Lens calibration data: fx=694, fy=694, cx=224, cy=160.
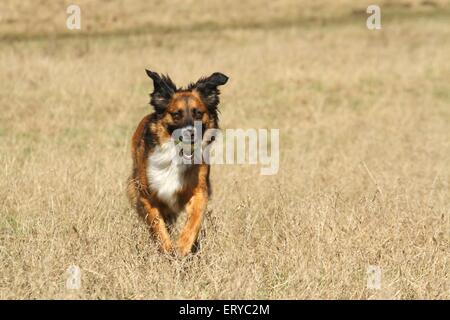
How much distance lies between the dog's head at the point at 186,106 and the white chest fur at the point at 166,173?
0.53 ft

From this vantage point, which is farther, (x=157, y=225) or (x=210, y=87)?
(x=210, y=87)

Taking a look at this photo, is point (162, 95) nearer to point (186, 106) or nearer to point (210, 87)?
point (186, 106)

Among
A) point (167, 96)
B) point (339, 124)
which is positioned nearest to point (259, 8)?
point (339, 124)

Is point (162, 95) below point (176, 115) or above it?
above

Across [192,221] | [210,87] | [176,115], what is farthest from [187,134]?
[192,221]

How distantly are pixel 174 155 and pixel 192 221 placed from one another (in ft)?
2.56

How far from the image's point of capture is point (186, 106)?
7047 mm

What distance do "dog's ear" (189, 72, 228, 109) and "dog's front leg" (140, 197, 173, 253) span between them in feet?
4.01

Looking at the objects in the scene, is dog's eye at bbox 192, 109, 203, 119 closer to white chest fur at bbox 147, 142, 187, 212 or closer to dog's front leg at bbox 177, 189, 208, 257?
white chest fur at bbox 147, 142, 187, 212

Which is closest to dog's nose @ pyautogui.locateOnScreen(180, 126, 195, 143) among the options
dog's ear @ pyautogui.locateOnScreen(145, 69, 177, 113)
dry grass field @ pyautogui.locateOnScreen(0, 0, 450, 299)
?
dog's ear @ pyautogui.locateOnScreen(145, 69, 177, 113)

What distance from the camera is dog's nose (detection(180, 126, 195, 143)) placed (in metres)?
6.96

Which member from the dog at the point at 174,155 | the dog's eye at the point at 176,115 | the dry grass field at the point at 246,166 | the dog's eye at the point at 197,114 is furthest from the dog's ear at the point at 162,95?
the dry grass field at the point at 246,166

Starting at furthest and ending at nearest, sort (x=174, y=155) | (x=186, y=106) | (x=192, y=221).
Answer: (x=174, y=155), (x=186, y=106), (x=192, y=221)

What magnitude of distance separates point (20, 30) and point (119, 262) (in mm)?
19470
